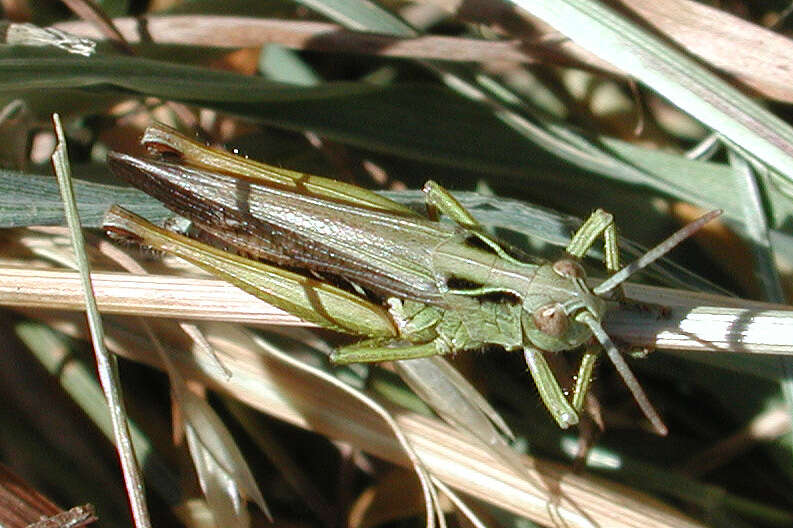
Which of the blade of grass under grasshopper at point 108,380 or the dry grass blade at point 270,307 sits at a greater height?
the dry grass blade at point 270,307

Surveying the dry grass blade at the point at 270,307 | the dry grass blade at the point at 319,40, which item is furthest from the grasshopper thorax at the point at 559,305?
the dry grass blade at the point at 319,40

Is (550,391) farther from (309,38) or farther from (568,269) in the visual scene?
(309,38)

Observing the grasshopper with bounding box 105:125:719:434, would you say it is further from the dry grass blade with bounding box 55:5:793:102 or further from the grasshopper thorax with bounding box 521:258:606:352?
the dry grass blade with bounding box 55:5:793:102

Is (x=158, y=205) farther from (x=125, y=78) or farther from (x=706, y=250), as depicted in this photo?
(x=706, y=250)

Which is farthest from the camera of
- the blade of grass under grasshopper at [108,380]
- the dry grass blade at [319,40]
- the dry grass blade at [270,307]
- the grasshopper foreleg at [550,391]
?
the dry grass blade at [319,40]

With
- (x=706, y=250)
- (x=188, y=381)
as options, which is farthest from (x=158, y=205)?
(x=706, y=250)

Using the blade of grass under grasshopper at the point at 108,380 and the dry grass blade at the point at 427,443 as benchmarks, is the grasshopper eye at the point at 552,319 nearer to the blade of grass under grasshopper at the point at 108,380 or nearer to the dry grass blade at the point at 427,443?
the dry grass blade at the point at 427,443

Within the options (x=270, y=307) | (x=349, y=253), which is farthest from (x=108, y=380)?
(x=349, y=253)
